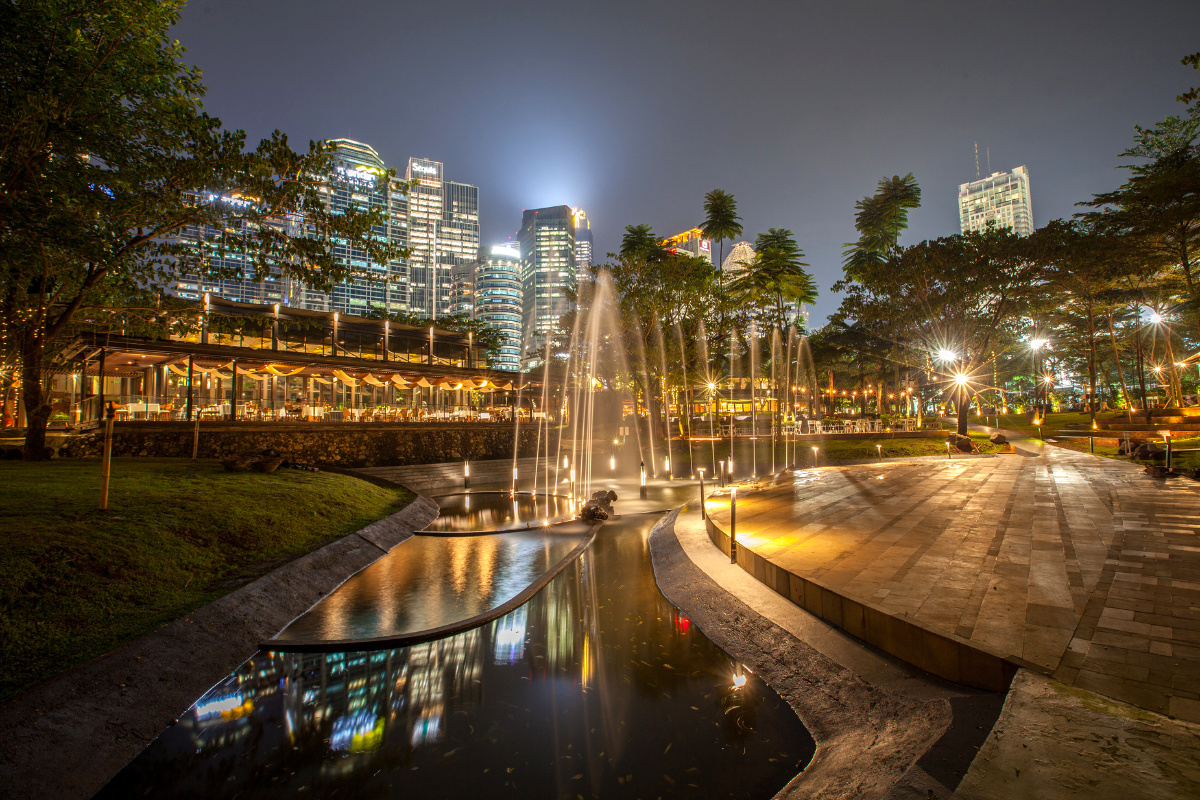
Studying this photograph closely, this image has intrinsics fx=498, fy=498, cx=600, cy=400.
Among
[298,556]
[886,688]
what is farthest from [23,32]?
[886,688]

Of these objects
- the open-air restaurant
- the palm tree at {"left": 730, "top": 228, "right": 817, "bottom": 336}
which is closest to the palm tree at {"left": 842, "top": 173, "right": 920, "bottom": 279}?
the palm tree at {"left": 730, "top": 228, "right": 817, "bottom": 336}

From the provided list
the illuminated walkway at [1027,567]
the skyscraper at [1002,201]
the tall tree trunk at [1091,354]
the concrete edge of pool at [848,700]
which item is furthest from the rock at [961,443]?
the skyscraper at [1002,201]

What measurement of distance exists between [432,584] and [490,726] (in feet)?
15.9

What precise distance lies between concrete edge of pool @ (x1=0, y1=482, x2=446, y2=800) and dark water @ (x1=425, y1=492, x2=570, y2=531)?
7220 millimetres

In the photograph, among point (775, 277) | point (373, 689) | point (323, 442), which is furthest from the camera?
point (775, 277)

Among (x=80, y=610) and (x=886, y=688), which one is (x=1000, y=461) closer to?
(x=886, y=688)

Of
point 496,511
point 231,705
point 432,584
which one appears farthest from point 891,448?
point 231,705

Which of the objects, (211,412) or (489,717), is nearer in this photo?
(489,717)

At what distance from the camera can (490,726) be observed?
4992mm

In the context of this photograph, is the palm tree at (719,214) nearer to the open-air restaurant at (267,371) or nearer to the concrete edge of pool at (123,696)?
the open-air restaurant at (267,371)

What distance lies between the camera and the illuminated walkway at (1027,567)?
4336 mm

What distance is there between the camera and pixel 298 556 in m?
9.29

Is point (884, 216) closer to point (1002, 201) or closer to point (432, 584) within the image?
point (432, 584)

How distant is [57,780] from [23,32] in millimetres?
13272
